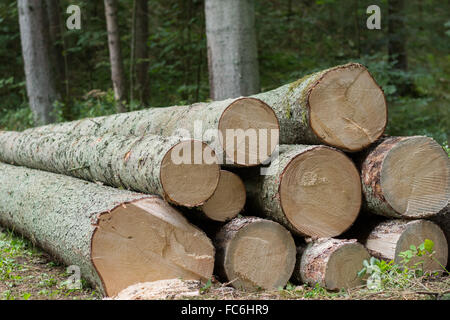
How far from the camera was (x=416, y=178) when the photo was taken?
11.6 feet

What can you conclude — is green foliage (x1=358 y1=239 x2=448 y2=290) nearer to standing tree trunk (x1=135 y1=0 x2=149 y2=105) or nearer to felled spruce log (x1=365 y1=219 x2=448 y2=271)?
felled spruce log (x1=365 y1=219 x2=448 y2=271)

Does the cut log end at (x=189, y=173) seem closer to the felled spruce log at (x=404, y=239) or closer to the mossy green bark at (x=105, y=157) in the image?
the mossy green bark at (x=105, y=157)

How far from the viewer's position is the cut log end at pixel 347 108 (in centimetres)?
357

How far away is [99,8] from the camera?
14695 mm

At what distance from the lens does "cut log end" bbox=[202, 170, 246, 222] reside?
11.4ft

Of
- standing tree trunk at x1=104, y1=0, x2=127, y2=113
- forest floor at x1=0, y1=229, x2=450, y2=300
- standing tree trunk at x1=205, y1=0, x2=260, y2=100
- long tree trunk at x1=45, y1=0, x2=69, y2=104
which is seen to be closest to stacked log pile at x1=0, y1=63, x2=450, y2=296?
forest floor at x1=0, y1=229, x2=450, y2=300

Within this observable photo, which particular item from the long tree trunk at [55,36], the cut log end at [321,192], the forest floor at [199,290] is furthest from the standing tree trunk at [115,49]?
the cut log end at [321,192]

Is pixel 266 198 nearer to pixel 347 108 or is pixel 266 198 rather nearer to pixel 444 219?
pixel 347 108

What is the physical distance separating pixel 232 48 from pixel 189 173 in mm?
3711

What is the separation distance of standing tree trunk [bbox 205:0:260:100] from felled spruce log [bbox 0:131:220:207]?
8.06 feet

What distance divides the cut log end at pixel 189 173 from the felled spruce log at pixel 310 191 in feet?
1.66
